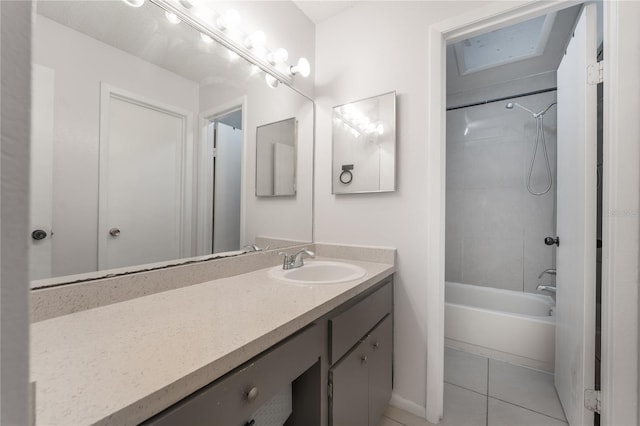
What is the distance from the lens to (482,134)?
2598 mm

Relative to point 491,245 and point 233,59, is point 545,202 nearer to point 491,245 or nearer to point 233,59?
point 491,245

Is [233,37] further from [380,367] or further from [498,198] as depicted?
[498,198]

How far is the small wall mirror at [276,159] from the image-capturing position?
5.03 feet

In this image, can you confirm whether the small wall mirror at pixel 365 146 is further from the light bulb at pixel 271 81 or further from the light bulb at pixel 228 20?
the light bulb at pixel 228 20

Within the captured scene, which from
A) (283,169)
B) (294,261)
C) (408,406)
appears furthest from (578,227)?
(283,169)

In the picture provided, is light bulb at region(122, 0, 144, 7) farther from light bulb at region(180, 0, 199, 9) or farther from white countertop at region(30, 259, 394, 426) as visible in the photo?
white countertop at region(30, 259, 394, 426)

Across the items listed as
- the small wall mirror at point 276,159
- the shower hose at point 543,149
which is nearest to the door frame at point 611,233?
the small wall mirror at point 276,159

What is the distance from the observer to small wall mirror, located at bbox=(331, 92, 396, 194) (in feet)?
5.01

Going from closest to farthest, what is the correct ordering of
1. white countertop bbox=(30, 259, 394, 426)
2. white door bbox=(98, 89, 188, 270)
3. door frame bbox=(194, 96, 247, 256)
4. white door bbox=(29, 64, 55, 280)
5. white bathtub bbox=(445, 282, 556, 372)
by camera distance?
white countertop bbox=(30, 259, 394, 426)
white door bbox=(29, 64, 55, 280)
white door bbox=(98, 89, 188, 270)
door frame bbox=(194, 96, 247, 256)
white bathtub bbox=(445, 282, 556, 372)

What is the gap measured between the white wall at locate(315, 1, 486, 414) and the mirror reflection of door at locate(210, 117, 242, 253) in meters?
0.68

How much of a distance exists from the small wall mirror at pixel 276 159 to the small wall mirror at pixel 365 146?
278mm

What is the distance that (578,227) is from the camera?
1.27 meters

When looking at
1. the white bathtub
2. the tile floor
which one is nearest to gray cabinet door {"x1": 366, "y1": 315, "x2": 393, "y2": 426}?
the tile floor

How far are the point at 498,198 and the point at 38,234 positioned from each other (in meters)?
3.07
